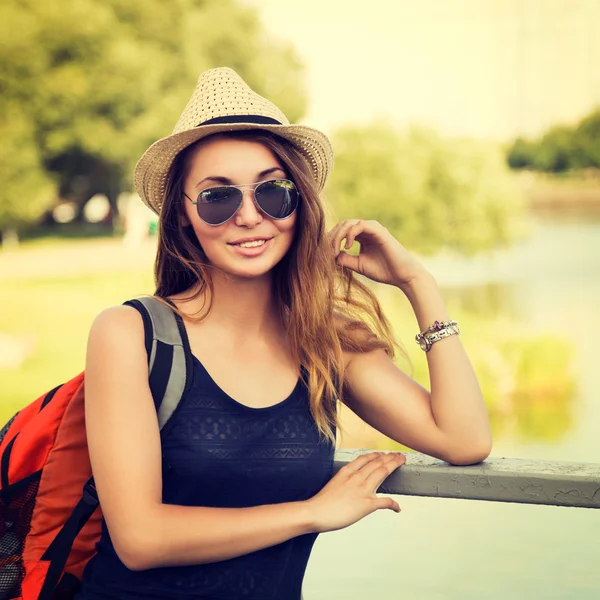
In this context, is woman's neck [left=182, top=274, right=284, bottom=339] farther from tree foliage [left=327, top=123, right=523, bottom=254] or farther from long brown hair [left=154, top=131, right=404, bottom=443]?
tree foliage [left=327, top=123, right=523, bottom=254]

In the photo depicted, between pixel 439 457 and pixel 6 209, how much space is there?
574 inches

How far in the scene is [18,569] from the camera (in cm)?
135

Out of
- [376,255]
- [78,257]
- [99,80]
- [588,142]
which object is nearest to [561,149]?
[588,142]

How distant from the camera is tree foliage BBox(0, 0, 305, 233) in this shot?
50.2 ft

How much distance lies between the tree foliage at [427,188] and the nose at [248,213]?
15641mm

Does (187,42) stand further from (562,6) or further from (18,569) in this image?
(18,569)

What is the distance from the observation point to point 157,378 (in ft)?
4.47

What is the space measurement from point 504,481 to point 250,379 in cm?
45

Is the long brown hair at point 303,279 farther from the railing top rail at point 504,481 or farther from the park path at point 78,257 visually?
the park path at point 78,257

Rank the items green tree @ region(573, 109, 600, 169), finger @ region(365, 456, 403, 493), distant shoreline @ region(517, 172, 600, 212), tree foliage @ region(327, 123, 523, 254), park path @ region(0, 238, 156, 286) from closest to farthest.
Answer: finger @ region(365, 456, 403, 493)
park path @ region(0, 238, 156, 286)
distant shoreline @ region(517, 172, 600, 212)
tree foliage @ region(327, 123, 523, 254)
green tree @ region(573, 109, 600, 169)

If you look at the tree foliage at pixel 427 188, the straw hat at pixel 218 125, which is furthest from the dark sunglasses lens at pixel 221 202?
the tree foliage at pixel 427 188

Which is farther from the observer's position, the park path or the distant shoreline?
the distant shoreline

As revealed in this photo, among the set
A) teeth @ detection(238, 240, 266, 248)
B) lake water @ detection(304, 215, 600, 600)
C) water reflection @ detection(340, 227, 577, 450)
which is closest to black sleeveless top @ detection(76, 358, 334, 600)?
teeth @ detection(238, 240, 266, 248)

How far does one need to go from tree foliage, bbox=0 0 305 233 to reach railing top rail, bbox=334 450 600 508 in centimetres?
1416
